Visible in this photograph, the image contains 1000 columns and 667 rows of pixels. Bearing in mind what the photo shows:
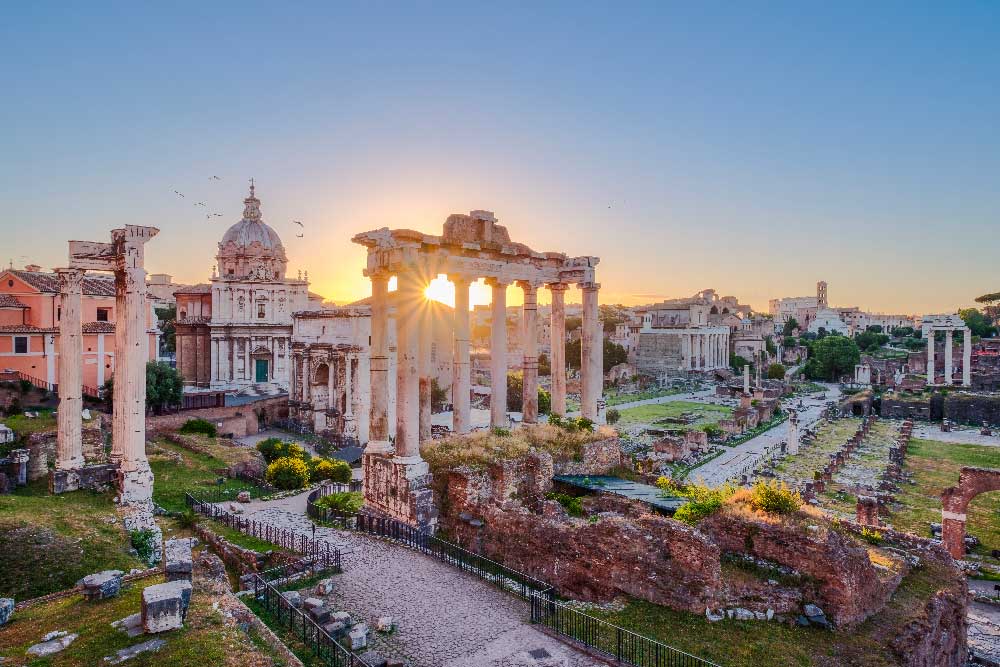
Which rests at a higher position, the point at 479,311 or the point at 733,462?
the point at 479,311

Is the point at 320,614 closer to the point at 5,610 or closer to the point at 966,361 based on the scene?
the point at 5,610

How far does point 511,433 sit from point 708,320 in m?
101

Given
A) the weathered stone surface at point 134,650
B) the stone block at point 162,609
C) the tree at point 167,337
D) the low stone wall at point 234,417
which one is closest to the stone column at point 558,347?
the stone block at point 162,609

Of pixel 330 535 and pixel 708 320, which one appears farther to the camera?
pixel 708 320

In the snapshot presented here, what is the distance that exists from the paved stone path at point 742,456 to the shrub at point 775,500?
1303cm

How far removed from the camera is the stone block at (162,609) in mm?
7418

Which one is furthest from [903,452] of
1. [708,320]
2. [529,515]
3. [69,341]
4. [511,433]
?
[708,320]

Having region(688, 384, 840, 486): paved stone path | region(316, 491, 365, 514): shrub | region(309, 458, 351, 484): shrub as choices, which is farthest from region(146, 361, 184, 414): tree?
region(688, 384, 840, 486): paved stone path

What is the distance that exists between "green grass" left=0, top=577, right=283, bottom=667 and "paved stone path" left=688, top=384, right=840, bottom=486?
20.6 m

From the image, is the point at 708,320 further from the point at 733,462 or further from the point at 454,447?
the point at 454,447

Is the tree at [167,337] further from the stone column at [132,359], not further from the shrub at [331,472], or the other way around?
the stone column at [132,359]

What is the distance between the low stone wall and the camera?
3169 centimetres

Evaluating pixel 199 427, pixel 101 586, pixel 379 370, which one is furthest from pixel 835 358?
pixel 101 586

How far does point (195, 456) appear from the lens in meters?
26.1
